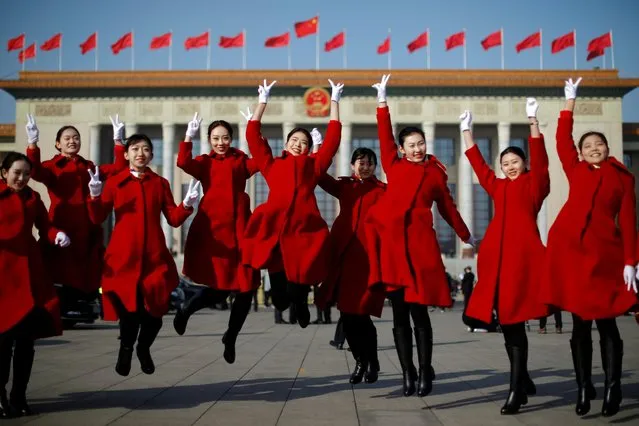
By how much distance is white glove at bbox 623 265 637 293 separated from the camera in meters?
6.12

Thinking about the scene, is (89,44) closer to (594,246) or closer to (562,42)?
(562,42)

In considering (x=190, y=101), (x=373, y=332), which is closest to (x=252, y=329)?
(x=373, y=332)

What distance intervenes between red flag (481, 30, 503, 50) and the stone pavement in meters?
36.2

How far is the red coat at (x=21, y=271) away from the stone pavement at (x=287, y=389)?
0.77 m

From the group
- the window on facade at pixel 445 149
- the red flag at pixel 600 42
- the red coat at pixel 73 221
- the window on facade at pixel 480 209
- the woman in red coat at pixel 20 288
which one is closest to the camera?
the woman in red coat at pixel 20 288

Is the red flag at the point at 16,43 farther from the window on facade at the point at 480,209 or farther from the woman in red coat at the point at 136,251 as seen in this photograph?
the woman in red coat at the point at 136,251

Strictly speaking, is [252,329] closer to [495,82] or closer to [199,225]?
[199,225]

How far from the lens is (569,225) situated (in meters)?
6.46

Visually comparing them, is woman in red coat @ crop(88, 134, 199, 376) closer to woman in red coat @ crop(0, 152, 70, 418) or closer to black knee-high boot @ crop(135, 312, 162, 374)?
black knee-high boot @ crop(135, 312, 162, 374)

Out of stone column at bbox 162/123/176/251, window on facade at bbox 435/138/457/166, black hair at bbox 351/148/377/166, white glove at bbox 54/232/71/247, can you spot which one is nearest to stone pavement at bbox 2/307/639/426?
white glove at bbox 54/232/71/247

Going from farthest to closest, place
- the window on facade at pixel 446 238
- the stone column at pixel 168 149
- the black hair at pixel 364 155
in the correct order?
the window on facade at pixel 446 238 < the stone column at pixel 168 149 < the black hair at pixel 364 155

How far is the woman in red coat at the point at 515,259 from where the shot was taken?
255 inches

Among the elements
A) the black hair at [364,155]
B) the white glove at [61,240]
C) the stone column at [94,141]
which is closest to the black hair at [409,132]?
the black hair at [364,155]

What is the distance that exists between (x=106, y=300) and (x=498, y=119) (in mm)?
47564
